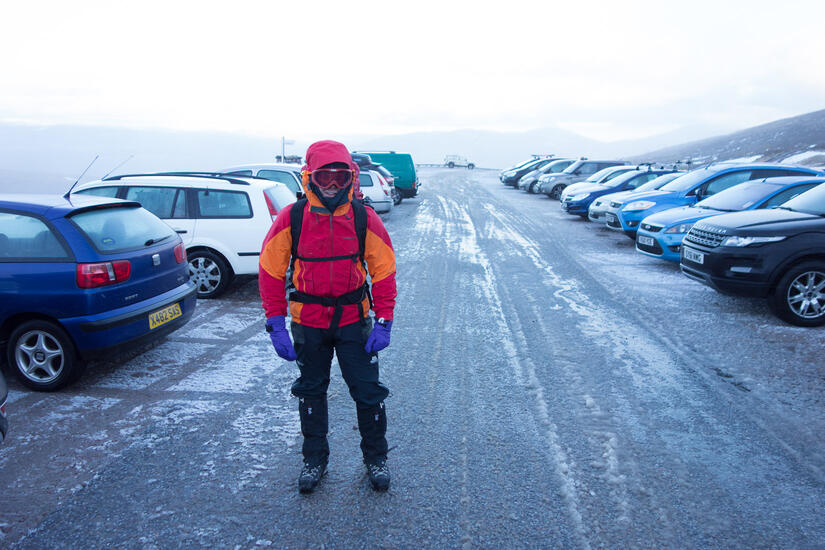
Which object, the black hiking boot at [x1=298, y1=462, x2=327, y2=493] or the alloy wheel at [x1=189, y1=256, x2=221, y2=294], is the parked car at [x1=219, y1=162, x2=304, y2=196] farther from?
the black hiking boot at [x1=298, y1=462, x2=327, y2=493]

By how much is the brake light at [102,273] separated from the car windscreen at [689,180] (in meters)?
10.9

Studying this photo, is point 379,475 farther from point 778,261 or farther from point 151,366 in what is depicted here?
point 778,261

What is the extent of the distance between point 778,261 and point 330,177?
5631 mm

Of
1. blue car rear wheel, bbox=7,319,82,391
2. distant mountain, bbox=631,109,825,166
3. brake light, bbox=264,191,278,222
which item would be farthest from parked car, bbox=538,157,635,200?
distant mountain, bbox=631,109,825,166

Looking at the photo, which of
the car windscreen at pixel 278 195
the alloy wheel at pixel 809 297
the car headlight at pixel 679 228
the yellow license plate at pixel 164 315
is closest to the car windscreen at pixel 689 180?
the car headlight at pixel 679 228

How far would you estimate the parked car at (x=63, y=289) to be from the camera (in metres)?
4.19

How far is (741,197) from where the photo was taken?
341 inches

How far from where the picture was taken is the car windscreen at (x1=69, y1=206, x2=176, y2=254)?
4395 mm

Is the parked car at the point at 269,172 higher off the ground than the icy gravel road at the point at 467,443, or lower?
higher

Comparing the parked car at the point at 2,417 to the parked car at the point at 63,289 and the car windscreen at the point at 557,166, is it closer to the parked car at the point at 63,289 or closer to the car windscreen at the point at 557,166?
the parked car at the point at 63,289

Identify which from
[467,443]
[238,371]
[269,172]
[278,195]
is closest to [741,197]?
[278,195]

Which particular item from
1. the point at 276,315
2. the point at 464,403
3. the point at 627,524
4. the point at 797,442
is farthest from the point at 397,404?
the point at 797,442

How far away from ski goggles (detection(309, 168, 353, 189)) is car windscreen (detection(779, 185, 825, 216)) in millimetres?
6288

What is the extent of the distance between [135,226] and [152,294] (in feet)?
2.14
